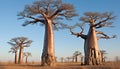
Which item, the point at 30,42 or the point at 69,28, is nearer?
the point at 69,28

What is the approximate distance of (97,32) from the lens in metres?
25.8

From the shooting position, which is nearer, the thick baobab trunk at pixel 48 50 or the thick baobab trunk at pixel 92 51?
the thick baobab trunk at pixel 48 50

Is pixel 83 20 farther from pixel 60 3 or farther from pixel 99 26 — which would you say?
pixel 60 3

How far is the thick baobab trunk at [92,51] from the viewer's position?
958 inches

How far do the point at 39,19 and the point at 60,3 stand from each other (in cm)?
257

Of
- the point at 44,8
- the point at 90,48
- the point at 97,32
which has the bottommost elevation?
the point at 90,48

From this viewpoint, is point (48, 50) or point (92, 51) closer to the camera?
point (48, 50)

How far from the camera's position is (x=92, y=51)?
2445 cm

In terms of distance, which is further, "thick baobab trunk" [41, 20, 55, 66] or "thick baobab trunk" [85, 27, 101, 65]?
"thick baobab trunk" [85, 27, 101, 65]

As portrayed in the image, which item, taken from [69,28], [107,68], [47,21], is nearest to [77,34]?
[69,28]

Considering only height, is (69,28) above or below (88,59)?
above

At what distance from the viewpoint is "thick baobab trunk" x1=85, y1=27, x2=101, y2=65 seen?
2433cm

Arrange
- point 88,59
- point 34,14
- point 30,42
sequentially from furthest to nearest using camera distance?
point 30,42 < point 88,59 < point 34,14

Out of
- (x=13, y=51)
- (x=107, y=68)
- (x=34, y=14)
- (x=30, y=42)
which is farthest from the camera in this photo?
(x=13, y=51)
